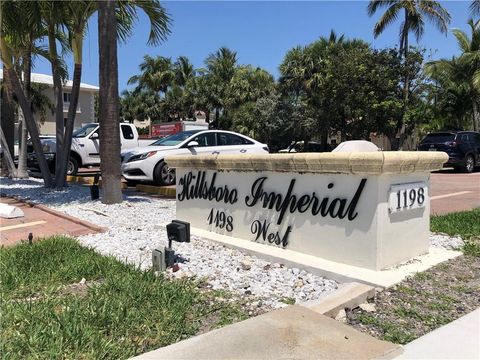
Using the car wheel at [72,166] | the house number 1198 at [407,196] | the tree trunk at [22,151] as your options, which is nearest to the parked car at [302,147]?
the car wheel at [72,166]

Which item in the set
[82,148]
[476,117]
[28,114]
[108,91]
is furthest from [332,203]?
[476,117]

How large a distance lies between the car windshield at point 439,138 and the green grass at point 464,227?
11831 mm

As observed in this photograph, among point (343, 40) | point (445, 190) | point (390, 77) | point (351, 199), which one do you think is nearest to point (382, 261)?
point (351, 199)

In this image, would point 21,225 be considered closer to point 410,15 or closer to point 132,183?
point 132,183

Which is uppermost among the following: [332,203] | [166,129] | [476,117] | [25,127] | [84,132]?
[476,117]

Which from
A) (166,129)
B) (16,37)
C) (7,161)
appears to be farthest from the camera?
(166,129)

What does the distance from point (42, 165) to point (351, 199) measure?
9.94m

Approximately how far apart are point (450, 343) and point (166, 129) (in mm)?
31633

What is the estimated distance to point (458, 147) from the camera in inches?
740

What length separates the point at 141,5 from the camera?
34.5 ft

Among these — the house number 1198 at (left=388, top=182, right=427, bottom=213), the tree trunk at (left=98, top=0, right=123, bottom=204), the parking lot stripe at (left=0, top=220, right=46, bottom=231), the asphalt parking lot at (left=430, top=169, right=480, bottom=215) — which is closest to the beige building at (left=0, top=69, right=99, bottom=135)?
the asphalt parking lot at (left=430, top=169, right=480, bottom=215)

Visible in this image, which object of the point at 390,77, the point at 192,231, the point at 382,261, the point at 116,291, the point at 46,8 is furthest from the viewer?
the point at 390,77

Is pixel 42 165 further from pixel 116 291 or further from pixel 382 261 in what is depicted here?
pixel 382 261

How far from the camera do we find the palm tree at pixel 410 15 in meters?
26.9
